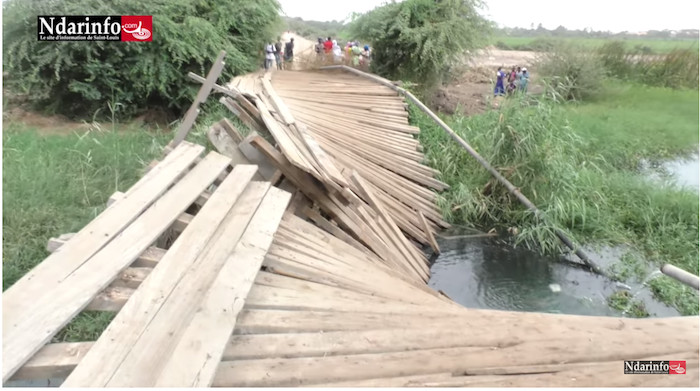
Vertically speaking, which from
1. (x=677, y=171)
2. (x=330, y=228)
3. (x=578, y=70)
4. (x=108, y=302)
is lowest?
(x=677, y=171)

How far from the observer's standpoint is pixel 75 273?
2.25 meters

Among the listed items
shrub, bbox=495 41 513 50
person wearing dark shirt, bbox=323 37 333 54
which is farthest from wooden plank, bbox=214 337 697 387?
shrub, bbox=495 41 513 50

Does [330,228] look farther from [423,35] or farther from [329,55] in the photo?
[329,55]

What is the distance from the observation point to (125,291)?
7.39ft

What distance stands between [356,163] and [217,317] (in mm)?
3834

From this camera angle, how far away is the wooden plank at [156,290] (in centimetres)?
172

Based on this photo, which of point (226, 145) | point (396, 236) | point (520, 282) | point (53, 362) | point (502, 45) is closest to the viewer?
point (53, 362)

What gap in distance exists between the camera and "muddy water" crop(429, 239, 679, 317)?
4742mm

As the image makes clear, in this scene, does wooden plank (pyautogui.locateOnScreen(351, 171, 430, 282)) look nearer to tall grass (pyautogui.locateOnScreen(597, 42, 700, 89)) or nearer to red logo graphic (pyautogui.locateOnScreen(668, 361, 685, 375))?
red logo graphic (pyautogui.locateOnScreen(668, 361, 685, 375))

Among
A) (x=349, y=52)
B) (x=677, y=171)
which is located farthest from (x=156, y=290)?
(x=349, y=52)

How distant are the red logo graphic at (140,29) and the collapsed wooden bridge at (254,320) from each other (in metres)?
5.11

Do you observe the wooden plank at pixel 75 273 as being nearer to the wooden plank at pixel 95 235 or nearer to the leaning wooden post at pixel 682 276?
the wooden plank at pixel 95 235

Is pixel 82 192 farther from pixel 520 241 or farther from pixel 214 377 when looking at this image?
pixel 520 241

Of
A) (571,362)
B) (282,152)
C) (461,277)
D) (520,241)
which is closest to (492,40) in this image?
(520,241)
